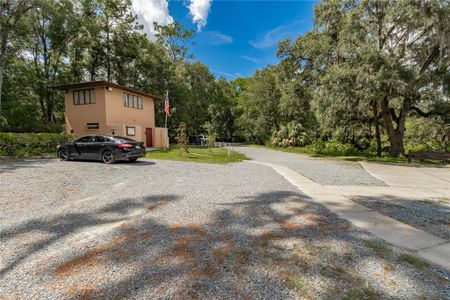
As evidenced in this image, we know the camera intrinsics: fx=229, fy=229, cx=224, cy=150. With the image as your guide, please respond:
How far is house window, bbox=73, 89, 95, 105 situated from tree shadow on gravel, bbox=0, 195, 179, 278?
52.0 feet

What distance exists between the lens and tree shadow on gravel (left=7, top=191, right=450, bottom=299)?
2229 mm

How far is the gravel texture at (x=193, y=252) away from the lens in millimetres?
2254

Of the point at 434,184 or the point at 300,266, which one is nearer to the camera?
the point at 300,266

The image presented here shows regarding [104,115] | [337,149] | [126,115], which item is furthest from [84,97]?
[337,149]

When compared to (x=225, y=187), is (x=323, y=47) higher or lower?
higher

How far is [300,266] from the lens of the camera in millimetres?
2662

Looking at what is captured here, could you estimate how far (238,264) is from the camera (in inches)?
106

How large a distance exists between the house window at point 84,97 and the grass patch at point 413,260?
20.1 m

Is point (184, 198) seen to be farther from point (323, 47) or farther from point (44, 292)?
point (323, 47)

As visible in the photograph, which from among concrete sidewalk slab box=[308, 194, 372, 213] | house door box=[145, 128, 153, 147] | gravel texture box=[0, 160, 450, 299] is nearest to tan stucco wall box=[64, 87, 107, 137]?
house door box=[145, 128, 153, 147]

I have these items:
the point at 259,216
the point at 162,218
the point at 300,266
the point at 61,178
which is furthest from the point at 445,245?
the point at 61,178

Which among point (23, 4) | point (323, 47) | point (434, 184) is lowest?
point (434, 184)

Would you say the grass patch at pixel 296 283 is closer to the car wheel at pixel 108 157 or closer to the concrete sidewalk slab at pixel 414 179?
the concrete sidewalk slab at pixel 414 179

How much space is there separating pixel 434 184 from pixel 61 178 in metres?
12.3
